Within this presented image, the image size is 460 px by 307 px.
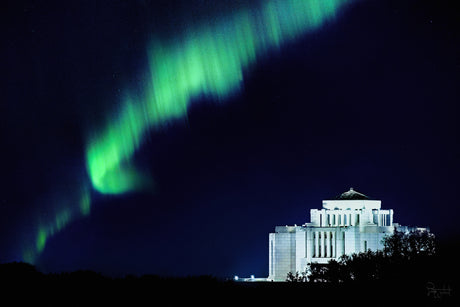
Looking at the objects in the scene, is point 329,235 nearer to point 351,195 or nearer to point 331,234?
point 331,234

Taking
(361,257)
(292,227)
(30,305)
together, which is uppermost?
(292,227)

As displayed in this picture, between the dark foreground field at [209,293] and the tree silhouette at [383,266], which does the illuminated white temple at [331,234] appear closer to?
the tree silhouette at [383,266]

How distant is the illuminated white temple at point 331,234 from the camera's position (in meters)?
112

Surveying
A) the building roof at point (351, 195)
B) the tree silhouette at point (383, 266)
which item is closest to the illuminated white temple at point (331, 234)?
the building roof at point (351, 195)

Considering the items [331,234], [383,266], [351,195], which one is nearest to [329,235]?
[331,234]

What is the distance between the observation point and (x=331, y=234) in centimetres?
11462

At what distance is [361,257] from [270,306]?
63.1ft

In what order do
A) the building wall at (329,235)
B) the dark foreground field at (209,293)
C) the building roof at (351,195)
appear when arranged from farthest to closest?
the building roof at (351,195)
the building wall at (329,235)
the dark foreground field at (209,293)

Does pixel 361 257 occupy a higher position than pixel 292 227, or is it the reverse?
pixel 292 227

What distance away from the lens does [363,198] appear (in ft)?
389

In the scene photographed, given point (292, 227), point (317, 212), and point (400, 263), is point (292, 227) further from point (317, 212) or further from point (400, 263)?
point (400, 263)

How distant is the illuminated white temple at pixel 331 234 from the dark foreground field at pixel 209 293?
117 ft

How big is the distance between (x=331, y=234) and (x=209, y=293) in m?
43.7

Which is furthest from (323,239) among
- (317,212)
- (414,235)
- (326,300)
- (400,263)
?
(326,300)
